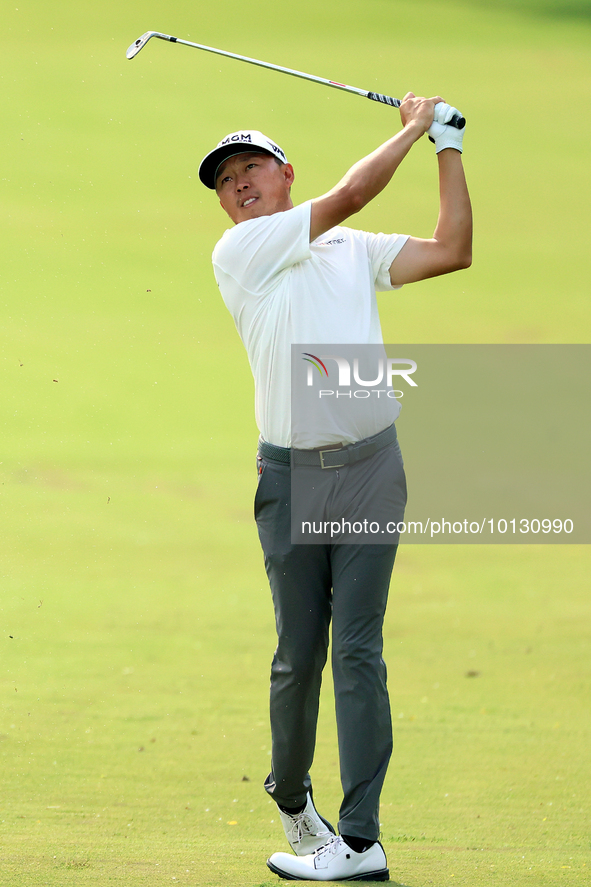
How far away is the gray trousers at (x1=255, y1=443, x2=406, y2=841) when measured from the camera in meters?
2.09

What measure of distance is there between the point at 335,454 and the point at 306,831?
0.87 meters

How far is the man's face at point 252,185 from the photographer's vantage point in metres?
2.29

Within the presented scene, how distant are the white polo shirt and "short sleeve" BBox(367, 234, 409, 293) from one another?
1.2 inches

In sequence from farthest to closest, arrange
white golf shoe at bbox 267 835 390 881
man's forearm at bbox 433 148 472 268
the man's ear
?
the man's ear, man's forearm at bbox 433 148 472 268, white golf shoe at bbox 267 835 390 881

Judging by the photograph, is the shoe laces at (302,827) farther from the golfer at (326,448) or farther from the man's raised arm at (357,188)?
the man's raised arm at (357,188)

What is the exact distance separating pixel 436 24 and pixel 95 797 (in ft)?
24.3

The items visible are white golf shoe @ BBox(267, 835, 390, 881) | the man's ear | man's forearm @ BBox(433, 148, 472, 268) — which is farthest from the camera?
the man's ear

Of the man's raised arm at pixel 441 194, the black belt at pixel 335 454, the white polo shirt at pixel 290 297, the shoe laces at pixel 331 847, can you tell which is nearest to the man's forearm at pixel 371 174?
the man's raised arm at pixel 441 194

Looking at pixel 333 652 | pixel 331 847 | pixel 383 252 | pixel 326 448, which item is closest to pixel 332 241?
pixel 383 252

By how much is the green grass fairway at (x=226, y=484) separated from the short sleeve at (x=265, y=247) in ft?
4.20

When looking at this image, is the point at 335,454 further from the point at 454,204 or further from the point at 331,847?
the point at 331,847

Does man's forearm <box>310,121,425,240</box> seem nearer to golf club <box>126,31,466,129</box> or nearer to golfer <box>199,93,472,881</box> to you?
golfer <box>199,93,472,881</box>

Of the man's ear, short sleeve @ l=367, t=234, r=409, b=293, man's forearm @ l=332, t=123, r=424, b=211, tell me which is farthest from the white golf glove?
the man's ear

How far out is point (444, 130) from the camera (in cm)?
223
